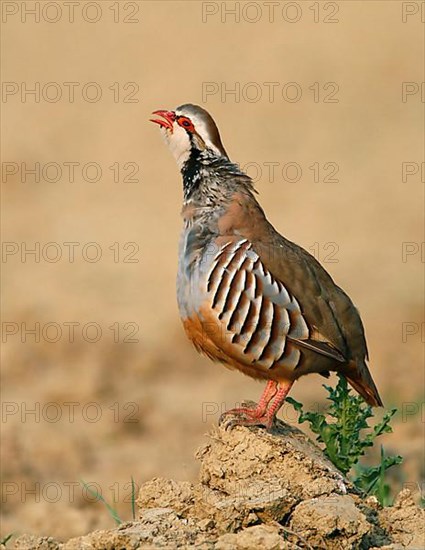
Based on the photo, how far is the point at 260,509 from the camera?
4145 mm

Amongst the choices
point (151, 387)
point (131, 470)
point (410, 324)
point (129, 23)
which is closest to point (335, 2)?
point (129, 23)

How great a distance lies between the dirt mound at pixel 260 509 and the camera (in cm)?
394

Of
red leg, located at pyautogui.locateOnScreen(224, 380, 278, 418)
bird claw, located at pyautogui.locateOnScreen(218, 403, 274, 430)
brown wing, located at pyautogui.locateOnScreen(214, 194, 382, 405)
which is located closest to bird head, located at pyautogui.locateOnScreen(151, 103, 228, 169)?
brown wing, located at pyautogui.locateOnScreen(214, 194, 382, 405)

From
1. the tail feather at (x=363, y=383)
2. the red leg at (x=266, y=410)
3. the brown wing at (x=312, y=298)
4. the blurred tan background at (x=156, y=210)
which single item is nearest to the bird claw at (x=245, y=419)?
the red leg at (x=266, y=410)

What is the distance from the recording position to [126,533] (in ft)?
12.9

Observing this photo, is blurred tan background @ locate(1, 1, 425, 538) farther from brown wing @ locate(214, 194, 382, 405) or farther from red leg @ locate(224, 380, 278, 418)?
red leg @ locate(224, 380, 278, 418)

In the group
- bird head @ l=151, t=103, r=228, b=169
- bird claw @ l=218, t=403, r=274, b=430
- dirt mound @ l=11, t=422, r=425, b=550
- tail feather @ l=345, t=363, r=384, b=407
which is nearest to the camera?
dirt mound @ l=11, t=422, r=425, b=550

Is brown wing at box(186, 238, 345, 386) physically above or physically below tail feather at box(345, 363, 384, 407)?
above

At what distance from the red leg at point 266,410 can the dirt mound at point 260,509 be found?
94mm

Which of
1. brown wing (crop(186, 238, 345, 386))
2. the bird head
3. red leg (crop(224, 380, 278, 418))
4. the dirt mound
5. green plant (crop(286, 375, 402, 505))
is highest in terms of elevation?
the bird head

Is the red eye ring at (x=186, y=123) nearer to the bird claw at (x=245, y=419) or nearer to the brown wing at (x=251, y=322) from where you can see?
the brown wing at (x=251, y=322)

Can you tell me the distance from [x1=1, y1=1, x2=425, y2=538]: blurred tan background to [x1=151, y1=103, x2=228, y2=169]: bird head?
2.03 meters

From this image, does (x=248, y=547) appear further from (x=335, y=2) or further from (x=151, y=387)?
(x=335, y=2)

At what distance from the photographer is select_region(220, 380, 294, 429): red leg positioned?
16.6 feet
